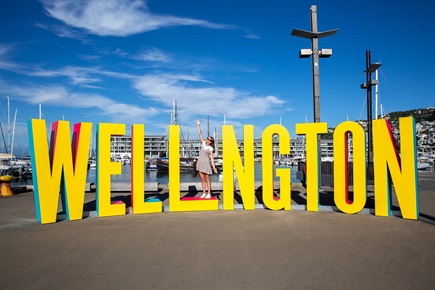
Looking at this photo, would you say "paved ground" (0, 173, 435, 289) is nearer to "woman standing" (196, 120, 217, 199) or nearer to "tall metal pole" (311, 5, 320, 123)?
"woman standing" (196, 120, 217, 199)

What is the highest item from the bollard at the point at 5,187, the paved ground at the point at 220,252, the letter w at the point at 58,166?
the letter w at the point at 58,166

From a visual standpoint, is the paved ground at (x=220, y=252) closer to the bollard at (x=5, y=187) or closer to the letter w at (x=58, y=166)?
the letter w at (x=58, y=166)

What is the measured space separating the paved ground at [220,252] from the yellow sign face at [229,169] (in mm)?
534

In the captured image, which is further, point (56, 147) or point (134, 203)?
point (134, 203)

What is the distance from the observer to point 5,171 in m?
60.8

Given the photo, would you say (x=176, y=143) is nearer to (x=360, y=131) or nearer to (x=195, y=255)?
(x=195, y=255)

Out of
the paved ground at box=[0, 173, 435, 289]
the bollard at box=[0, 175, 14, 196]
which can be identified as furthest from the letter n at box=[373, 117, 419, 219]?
the bollard at box=[0, 175, 14, 196]

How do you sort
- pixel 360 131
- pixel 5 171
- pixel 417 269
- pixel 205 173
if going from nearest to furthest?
pixel 417 269 → pixel 360 131 → pixel 205 173 → pixel 5 171

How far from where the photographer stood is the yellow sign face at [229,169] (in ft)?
25.7

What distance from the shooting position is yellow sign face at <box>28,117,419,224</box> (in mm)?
7832

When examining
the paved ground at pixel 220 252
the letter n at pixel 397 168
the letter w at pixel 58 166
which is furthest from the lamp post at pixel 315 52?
the letter w at pixel 58 166

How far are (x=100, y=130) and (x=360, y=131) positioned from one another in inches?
275

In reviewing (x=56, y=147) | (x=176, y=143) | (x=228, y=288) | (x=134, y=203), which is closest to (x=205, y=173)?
(x=176, y=143)

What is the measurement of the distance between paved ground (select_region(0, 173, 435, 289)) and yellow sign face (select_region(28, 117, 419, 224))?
53 centimetres
